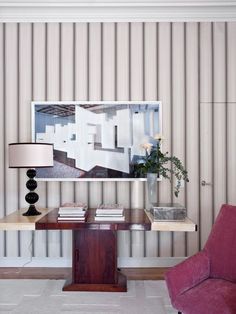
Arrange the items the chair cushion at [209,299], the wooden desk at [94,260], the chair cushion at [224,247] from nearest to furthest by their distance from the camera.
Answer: the chair cushion at [209,299] < the chair cushion at [224,247] < the wooden desk at [94,260]

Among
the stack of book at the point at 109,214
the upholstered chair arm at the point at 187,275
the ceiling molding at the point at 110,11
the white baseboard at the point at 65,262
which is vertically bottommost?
the white baseboard at the point at 65,262

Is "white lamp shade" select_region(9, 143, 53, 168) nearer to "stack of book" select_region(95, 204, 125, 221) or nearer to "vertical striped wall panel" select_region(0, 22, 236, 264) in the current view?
"vertical striped wall panel" select_region(0, 22, 236, 264)

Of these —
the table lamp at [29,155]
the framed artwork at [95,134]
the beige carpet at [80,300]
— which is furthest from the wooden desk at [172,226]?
the table lamp at [29,155]

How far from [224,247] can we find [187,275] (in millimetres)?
335

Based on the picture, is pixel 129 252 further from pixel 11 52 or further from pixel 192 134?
pixel 11 52

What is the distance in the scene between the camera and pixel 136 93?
294cm

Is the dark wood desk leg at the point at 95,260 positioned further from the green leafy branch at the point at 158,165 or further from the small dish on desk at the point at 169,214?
the green leafy branch at the point at 158,165

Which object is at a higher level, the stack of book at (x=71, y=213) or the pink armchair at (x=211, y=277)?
the stack of book at (x=71, y=213)

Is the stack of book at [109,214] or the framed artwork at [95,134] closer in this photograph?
the stack of book at [109,214]

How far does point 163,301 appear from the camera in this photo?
227 centimetres

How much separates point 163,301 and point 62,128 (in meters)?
1.88

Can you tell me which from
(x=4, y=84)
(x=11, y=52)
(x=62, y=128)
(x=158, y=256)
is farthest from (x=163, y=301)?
(x=11, y=52)

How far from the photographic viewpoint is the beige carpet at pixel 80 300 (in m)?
2.13

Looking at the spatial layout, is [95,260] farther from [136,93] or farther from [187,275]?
[136,93]
